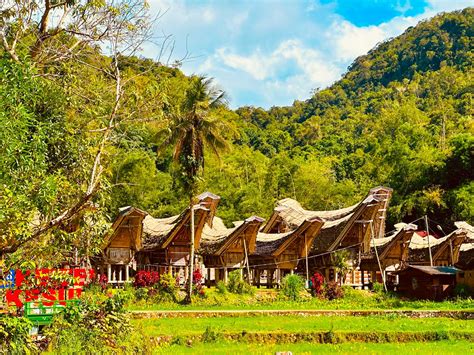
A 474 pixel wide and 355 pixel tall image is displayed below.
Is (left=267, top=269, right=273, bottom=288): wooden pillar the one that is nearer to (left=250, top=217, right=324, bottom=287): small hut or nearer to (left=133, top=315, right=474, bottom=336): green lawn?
(left=250, top=217, right=324, bottom=287): small hut

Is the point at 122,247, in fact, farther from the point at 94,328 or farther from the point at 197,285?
the point at 94,328

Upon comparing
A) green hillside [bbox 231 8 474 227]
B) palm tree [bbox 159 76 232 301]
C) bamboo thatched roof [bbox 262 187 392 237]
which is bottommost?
bamboo thatched roof [bbox 262 187 392 237]

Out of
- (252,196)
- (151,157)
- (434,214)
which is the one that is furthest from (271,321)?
(434,214)

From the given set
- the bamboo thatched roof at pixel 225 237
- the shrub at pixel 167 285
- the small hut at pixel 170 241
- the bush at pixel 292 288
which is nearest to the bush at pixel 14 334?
the shrub at pixel 167 285

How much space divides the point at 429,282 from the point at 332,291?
5.24m

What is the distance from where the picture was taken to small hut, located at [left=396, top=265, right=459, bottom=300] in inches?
1308

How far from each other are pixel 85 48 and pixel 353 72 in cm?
11319

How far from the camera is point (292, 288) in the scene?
31984 mm

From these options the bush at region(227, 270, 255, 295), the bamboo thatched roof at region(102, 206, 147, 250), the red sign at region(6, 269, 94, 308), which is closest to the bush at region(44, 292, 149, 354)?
the red sign at region(6, 269, 94, 308)

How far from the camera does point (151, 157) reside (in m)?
50.4

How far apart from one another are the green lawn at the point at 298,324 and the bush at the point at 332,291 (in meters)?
7.86

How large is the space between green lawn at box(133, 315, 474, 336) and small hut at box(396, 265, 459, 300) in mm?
8865

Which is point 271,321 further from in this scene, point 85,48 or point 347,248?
point 347,248

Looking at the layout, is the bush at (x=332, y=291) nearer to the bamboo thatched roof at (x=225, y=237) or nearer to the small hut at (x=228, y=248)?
the small hut at (x=228, y=248)
